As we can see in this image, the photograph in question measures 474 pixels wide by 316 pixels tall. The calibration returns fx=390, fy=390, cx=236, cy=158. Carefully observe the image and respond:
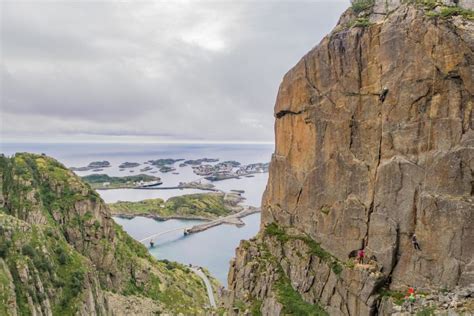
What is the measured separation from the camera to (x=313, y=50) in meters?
34.9

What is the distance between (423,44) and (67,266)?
199ft

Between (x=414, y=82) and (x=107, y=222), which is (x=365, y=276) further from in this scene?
(x=107, y=222)

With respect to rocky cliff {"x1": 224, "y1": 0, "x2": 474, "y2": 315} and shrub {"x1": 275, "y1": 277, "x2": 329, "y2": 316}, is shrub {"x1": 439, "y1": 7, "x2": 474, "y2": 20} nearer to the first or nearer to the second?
rocky cliff {"x1": 224, "y1": 0, "x2": 474, "y2": 315}

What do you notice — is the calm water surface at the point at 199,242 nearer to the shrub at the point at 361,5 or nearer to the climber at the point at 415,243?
the climber at the point at 415,243

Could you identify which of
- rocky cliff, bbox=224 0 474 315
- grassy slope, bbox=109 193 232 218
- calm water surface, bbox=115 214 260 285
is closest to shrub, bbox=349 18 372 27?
rocky cliff, bbox=224 0 474 315

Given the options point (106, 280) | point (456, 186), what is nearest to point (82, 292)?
point (106, 280)

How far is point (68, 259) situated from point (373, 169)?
5454cm

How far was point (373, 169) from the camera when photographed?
29844mm

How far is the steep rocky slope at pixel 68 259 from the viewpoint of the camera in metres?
56.1

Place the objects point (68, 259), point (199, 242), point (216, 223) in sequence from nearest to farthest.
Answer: point (68, 259) → point (199, 242) → point (216, 223)

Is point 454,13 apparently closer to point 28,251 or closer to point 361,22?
point 361,22

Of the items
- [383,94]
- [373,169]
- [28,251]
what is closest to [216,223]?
[28,251]

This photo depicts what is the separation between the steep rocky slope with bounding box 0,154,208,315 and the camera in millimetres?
56062

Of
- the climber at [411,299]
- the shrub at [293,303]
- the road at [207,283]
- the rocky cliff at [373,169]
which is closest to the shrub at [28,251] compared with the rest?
the rocky cliff at [373,169]
